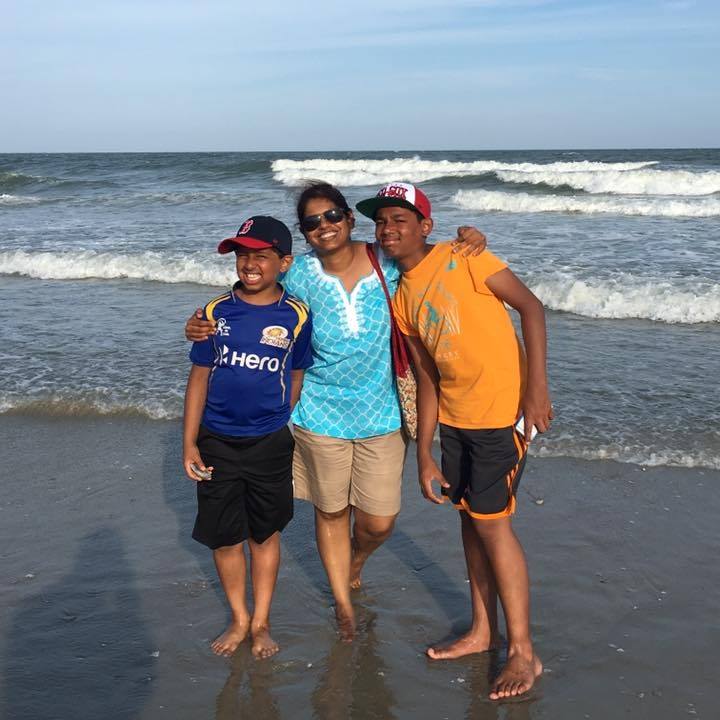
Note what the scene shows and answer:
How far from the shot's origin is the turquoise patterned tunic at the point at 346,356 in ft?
10.7

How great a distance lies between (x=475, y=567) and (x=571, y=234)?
13.1 metres

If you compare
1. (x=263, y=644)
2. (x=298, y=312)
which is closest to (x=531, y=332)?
(x=298, y=312)

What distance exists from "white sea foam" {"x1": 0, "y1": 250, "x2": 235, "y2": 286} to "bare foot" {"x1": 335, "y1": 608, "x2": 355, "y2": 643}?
8467mm

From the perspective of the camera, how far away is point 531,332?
2855 millimetres

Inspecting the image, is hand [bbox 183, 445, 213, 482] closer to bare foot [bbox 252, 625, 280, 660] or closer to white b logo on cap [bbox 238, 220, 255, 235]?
bare foot [bbox 252, 625, 280, 660]

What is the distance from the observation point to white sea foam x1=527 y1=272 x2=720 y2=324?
8914 mm

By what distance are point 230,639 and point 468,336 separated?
Answer: 1.61 meters

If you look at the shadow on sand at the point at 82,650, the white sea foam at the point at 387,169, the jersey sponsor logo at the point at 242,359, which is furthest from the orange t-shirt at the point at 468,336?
the white sea foam at the point at 387,169

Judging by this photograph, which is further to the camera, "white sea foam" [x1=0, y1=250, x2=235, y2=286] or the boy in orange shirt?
"white sea foam" [x1=0, y1=250, x2=235, y2=286]

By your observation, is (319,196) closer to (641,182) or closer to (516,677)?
(516,677)

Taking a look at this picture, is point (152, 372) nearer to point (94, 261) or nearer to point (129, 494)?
point (129, 494)

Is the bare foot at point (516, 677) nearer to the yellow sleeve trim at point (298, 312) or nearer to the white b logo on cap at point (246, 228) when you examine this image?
the yellow sleeve trim at point (298, 312)

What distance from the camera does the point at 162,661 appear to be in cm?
325

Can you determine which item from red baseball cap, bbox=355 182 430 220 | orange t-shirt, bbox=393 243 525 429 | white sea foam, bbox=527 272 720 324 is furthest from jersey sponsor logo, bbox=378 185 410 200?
white sea foam, bbox=527 272 720 324
